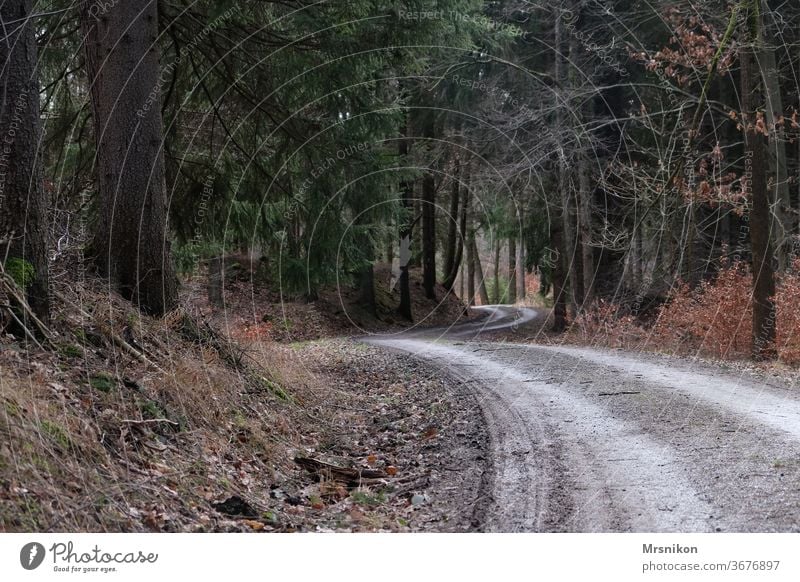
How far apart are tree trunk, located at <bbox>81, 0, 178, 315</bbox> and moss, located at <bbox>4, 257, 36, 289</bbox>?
1788 mm

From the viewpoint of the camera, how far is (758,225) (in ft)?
37.5

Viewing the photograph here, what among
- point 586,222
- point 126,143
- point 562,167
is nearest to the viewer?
point 126,143

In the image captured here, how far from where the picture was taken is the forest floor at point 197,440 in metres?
4.10

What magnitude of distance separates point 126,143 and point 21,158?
2.07 m

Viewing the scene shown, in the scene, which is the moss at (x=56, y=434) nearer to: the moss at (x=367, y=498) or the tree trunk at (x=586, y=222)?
the moss at (x=367, y=498)

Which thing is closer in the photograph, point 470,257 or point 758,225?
point 758,225

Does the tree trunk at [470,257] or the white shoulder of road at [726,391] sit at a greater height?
the tree trunk at [470,257]

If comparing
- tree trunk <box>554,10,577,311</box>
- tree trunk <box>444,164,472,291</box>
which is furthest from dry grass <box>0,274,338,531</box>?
tree trunk <box>444,164,472,291</box>

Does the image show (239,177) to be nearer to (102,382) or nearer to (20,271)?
(20,271)

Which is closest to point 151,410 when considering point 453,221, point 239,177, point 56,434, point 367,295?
point 56,434

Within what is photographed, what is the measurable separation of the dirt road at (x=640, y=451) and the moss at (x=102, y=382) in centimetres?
314

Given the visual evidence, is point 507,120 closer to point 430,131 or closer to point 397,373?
point 430,131

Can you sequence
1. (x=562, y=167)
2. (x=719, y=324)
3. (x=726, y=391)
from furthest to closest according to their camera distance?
(x=562, y=167) → (x=719, y=324) → (x=726, y=391)

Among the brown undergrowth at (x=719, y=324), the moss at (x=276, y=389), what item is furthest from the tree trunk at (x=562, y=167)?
the moss at (x=276, y=389)
